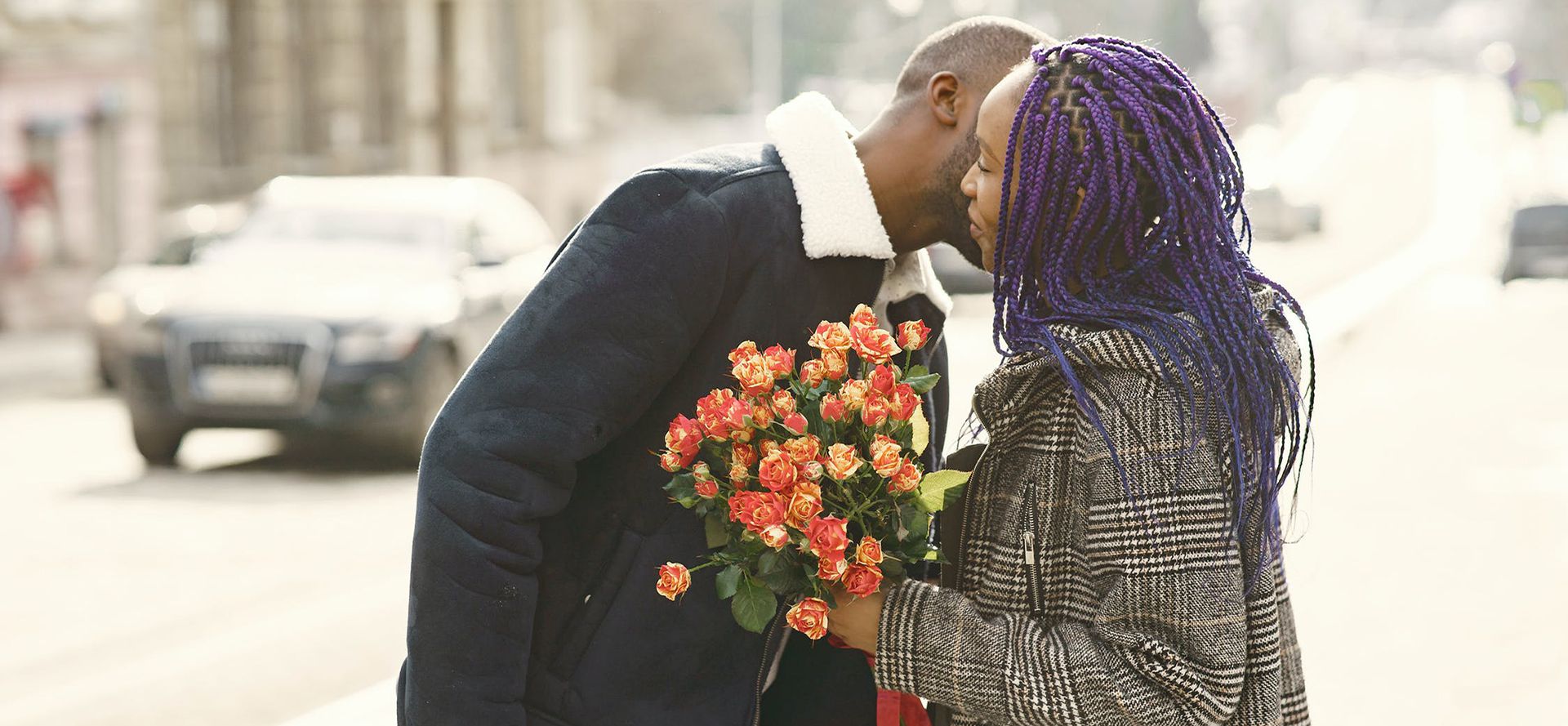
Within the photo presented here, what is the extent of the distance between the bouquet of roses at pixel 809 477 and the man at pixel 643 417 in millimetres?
170

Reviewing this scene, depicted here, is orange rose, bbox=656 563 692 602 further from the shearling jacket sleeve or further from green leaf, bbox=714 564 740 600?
the shearling jacket sleeve

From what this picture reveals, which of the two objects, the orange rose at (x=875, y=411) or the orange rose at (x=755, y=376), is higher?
the orange rose at (x=755, y=376)

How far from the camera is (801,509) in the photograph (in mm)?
1996

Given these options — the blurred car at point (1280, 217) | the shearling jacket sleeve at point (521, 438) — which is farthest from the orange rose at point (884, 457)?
the blurred car at point (1280, 217)

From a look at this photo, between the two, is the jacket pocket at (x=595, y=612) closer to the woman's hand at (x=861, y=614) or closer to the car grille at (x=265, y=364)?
the woman's hand at (x=861, y=614)

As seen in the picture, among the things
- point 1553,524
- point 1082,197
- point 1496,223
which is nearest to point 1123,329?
point 1082,197

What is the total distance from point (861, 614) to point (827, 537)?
17 centimetres

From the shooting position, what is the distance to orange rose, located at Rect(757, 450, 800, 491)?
2.00 metres

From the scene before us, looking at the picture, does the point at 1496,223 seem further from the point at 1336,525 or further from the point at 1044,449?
the point at 1044,449

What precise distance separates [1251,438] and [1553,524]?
8394mm

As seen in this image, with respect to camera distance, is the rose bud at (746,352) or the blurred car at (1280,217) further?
the blurred car at (1280,217)

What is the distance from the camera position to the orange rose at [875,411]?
80.7 inches

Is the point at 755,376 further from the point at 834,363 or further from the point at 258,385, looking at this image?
the point at 258,385

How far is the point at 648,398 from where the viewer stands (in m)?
2.24
